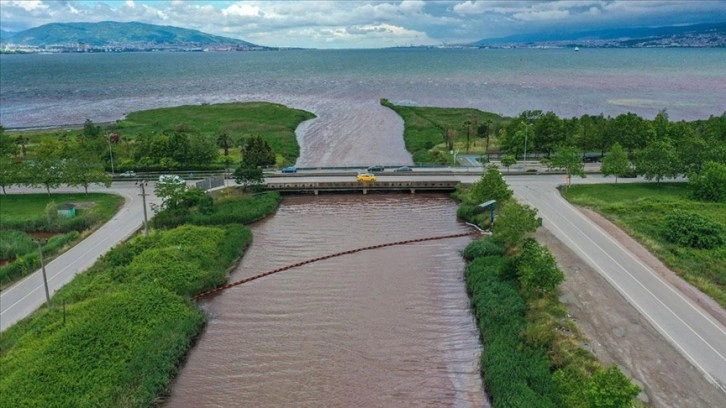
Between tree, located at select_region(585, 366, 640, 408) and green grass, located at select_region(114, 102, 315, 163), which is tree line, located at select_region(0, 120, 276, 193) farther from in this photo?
tree, located at select_region(585, 366, 640, 408)

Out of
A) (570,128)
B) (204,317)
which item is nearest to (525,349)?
(204,317)

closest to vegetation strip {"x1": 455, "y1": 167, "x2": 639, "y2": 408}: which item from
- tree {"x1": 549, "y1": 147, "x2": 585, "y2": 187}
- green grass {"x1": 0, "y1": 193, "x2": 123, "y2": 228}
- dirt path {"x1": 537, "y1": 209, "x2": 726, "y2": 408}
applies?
dirt path {"x1": 537, "y1": 209, "x2": 726, "y2": 408}

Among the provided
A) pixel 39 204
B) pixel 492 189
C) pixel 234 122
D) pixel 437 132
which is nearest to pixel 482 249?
pixel 492 189

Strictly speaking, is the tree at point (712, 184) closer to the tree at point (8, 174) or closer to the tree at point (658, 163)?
the tree at point (658, 163)

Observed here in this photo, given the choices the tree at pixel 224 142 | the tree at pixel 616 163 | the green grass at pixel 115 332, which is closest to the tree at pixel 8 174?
the green grass at pixel 115 332

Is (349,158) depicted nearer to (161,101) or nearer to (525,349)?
(525,349)

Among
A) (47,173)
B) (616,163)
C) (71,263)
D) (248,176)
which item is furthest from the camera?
(616,163)

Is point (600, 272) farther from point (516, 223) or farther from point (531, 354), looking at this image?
point (531, 354)

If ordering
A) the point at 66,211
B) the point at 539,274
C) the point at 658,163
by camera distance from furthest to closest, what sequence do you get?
the point at 658,163, the point at 66,211, the point at 539,274
